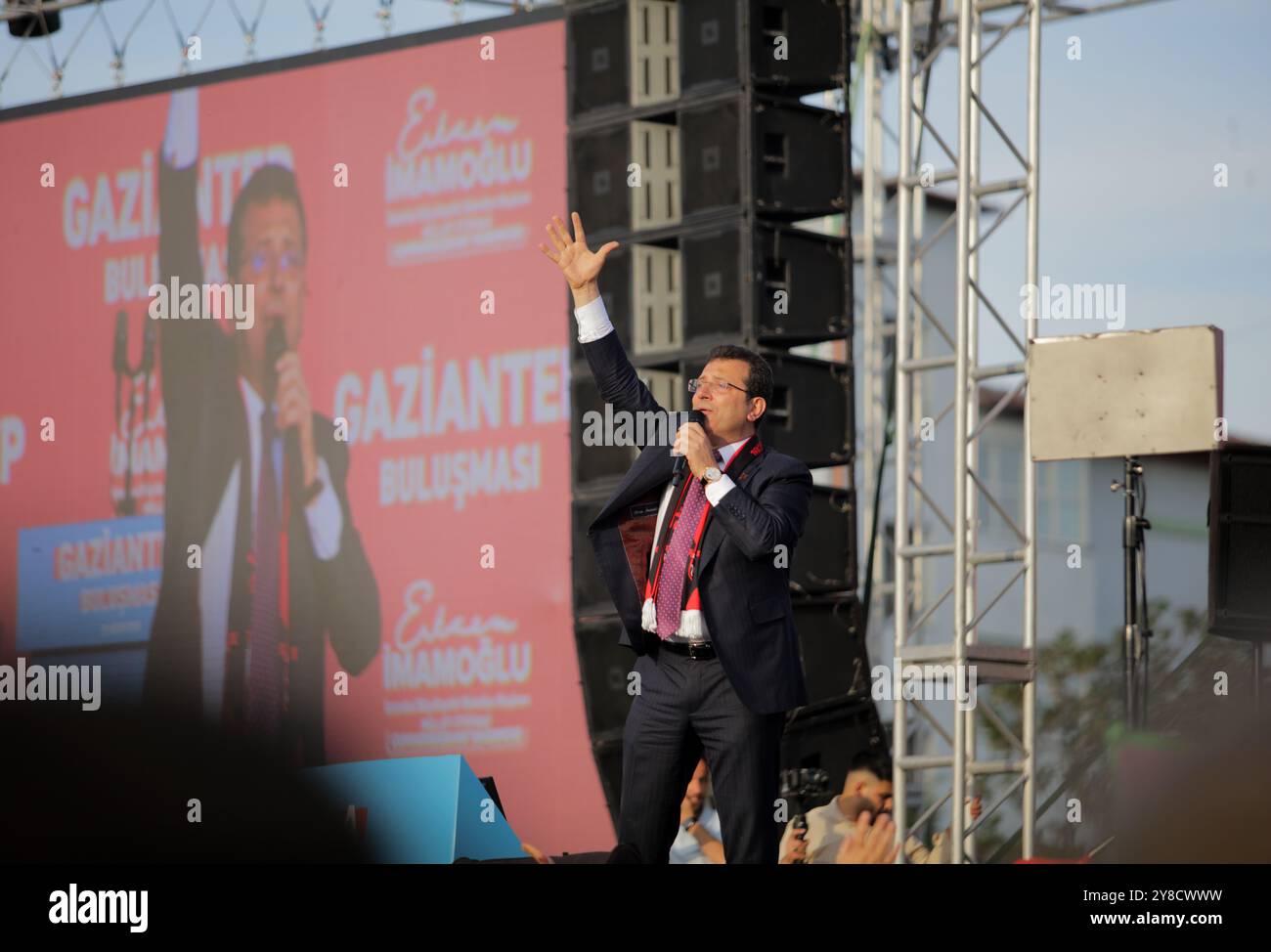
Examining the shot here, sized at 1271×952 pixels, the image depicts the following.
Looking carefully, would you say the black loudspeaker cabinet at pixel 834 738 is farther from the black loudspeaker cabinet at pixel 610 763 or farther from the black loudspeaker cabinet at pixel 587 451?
the black loudspeaker cabinet at pixel 587 451

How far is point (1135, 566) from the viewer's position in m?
5.45

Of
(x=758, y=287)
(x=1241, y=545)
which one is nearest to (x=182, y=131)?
(x=758, y=287)

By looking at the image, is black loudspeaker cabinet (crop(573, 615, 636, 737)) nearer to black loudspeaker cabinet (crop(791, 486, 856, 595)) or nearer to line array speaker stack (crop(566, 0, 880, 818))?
line array speaker stack (crop(566, 0, 880, 818))

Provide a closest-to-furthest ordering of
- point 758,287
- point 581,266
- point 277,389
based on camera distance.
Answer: point 581,266, point 758,287, point 277,389

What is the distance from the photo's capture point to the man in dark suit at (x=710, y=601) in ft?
10.2

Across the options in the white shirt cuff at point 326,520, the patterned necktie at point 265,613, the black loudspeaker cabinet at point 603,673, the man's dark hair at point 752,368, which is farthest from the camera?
the white shirt cuff at point 326,520

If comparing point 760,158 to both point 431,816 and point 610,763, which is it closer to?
point 610,763

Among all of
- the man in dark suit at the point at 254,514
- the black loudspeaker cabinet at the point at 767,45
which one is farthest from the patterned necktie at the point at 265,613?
the black loudspeaker cabinet at the point at 767,45

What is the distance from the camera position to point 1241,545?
510 cm

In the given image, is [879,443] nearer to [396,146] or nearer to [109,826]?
[396,146]

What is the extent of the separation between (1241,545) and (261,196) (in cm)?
488

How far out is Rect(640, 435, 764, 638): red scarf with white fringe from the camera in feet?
10.3
